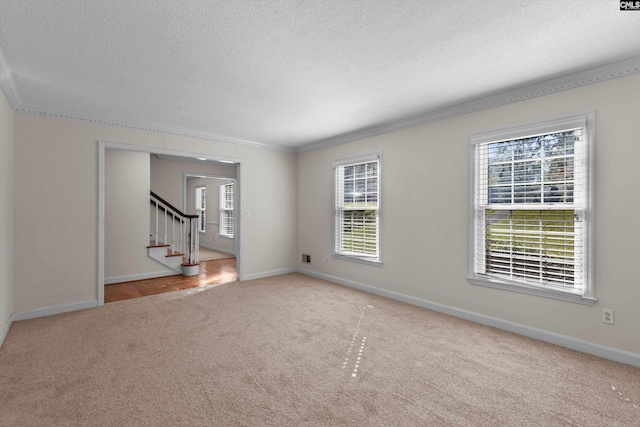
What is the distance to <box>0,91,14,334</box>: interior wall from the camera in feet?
9.57

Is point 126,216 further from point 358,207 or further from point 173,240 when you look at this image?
point 358,207

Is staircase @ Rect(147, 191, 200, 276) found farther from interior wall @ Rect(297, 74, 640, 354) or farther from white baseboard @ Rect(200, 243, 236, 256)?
interior wall @ Rect(297, 74, 640, 354)

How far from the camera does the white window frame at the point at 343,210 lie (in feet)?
14.9

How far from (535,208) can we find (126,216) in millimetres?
6218

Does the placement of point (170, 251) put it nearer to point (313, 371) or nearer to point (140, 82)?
point (140, 82)

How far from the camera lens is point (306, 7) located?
1.86 metres

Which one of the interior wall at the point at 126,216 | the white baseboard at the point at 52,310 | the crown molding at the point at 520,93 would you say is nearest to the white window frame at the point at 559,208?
the crown molding at the point at 520,93

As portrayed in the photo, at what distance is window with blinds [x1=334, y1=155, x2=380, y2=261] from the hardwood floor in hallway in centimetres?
224

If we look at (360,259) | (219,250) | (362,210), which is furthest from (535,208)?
(219,250)

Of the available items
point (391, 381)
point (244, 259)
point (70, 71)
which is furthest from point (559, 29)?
point (244, 259)

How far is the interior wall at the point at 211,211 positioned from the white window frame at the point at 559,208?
23.3 ft

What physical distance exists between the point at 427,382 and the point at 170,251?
18.9 ft

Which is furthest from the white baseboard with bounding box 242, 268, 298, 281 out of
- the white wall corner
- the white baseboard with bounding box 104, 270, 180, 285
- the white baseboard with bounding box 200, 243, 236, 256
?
the white baseboard with bounding box 200, 243, 236, 256

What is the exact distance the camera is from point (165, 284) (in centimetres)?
527
